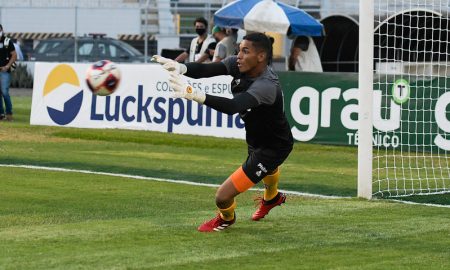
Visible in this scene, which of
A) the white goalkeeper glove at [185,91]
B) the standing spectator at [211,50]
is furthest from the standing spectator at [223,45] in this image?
the white goalkeeper glove at [185,91]

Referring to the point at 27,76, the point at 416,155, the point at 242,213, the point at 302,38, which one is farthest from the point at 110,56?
the point at 242,213

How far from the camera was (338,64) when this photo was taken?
31.2m

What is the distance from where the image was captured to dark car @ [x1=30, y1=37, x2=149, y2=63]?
3753 cm

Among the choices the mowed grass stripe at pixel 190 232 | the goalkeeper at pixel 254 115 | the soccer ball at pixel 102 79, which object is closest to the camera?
the mowed grass stripe at pixel 190 232

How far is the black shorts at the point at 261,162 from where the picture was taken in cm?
1065

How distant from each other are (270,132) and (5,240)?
2.65 meters

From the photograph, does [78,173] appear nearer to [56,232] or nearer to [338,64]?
[56,232]

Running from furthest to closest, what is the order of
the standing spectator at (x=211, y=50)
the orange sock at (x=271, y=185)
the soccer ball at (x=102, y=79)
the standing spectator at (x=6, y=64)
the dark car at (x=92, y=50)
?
the dark car at (x=92, y=50) < the standing spectator at (x=6, y=64) < the standing spectator at (x=211, y=50) < the orange sock at (x=271, y=185) < the soccer ball at (x=102, y=79)

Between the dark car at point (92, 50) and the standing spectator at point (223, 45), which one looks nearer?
the standing spectator at point (223, 45)

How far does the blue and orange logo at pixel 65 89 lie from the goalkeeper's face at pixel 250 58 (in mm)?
13348

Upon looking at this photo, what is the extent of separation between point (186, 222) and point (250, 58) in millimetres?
1740

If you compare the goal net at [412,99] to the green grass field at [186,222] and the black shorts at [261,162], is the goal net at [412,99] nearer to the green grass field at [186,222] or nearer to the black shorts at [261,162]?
the green grass field at [186,222]

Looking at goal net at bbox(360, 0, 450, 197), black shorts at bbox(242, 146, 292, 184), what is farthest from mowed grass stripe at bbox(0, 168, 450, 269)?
goal net at bbox(360, 0, 450, 197)

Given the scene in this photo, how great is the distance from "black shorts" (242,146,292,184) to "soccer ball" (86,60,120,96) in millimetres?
1537
